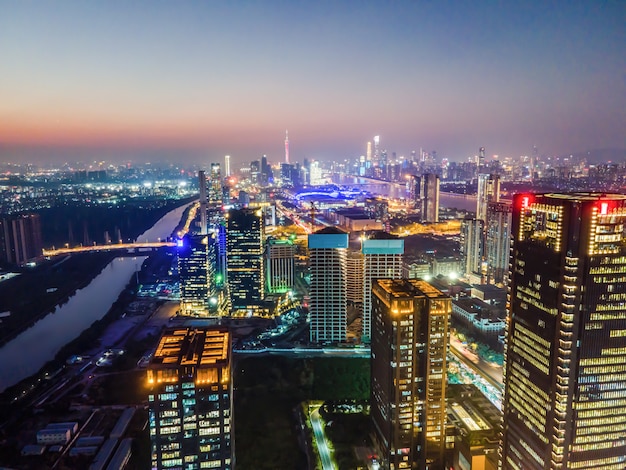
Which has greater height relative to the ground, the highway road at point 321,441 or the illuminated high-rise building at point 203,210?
the illuminated high-rise building at point 203,210

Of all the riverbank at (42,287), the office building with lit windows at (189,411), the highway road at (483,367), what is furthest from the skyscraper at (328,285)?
the riverbank at (42,287)

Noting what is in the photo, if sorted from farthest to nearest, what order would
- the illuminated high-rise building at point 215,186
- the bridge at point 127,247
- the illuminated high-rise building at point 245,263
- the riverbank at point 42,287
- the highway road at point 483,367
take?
the illuminated high-rise building at point 215,186 < the bridge at point 127,247 < the illuminated high-rise building at point 245,263 < the riverbank at point 42,287 < the highway road at point 483,367

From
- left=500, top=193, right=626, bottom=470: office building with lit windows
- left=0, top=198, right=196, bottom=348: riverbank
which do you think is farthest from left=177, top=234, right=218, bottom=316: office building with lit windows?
left=500, top=193, right=626, bottom=470: office building with lit windows

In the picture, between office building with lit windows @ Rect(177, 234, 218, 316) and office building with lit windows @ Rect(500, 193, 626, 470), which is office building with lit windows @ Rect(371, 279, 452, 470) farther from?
office building with lit windows @ Rect(177, 234, 218, 316)

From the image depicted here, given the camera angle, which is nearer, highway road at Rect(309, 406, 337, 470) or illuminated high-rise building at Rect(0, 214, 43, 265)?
highway road at Rect(309, 406, 337, 470)

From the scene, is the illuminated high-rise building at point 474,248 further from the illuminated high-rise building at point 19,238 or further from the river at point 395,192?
the illuminated high-rise building at point 19,238

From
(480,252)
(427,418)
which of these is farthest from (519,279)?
(480,252)

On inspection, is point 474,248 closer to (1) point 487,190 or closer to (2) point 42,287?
(1) point 487,190

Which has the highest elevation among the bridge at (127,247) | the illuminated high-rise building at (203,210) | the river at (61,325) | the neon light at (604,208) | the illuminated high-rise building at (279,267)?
the neon light at (604,208)

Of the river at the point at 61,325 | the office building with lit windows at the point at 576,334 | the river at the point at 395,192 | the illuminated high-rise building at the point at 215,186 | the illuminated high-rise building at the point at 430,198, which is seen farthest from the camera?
the river at the point at 395,192
